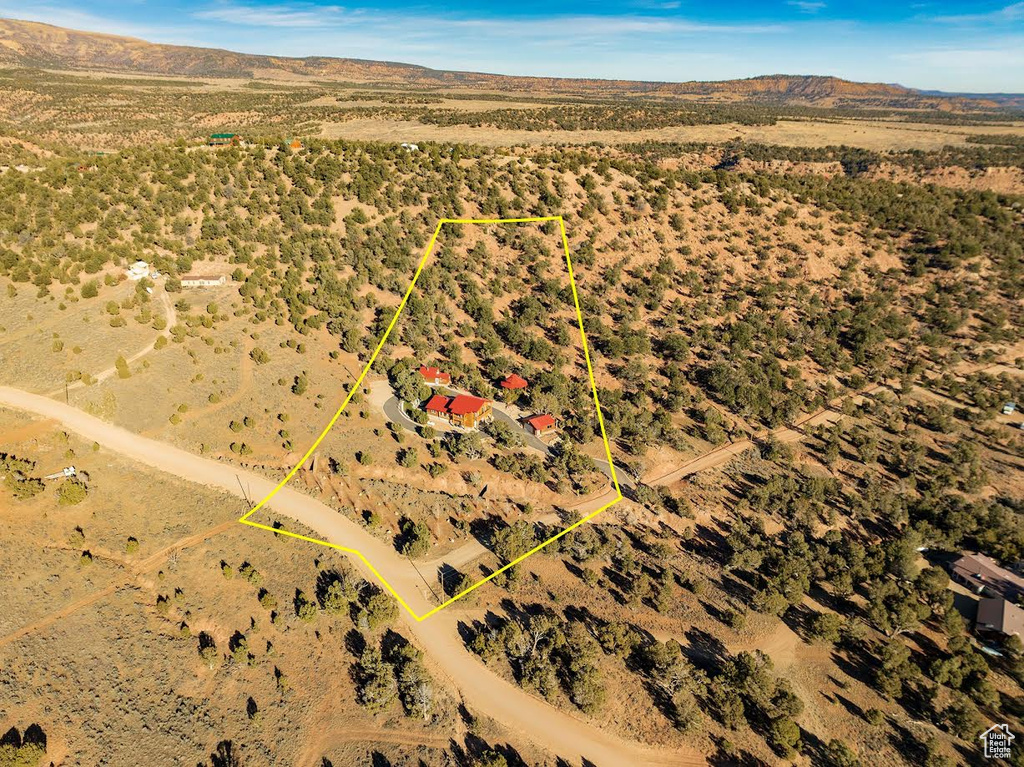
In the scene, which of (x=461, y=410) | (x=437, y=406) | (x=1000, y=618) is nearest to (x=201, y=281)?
(x=437, y=406)

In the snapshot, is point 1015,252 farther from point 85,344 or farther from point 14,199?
point 14,199

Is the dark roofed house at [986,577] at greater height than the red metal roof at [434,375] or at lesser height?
lesser

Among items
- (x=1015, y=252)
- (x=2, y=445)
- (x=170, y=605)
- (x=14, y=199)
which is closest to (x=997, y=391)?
(x=1015, y=252)

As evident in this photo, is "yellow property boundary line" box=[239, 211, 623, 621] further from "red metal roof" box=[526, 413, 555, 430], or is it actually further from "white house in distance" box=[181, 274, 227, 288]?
"white house in distance" box=[181, 274, 227, 288]

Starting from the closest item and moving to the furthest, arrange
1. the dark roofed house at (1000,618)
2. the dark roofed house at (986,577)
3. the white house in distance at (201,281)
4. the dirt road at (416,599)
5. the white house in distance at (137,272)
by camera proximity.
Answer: the dirt road at (416,599), the dark roofed house at (1000,618), the dark roofed house at (986,577), the white house in distance at (137,272), the white house in distance at (201,281)

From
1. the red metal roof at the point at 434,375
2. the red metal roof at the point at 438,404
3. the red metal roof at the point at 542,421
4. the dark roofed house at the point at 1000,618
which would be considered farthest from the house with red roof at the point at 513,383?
the dark roofed house at the point at 1000,618

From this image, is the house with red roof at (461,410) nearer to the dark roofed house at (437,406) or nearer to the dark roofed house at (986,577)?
the dark roofed house at (437,406)
